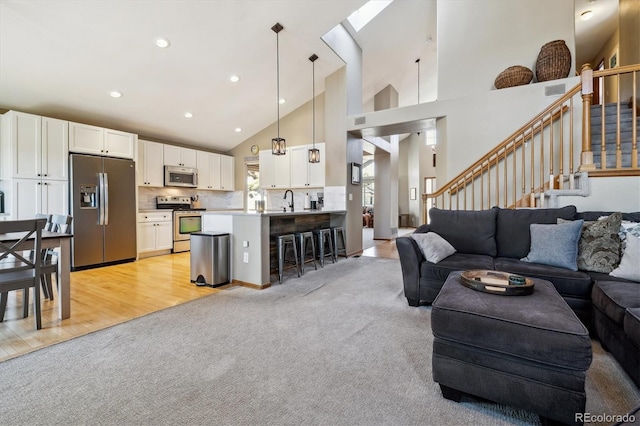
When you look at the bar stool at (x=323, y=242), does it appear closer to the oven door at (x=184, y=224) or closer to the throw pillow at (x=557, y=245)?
the throw pillow at (x=557, y=245)

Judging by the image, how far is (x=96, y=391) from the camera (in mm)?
1578

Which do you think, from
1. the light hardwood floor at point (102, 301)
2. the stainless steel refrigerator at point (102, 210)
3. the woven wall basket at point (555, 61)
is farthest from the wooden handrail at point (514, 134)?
the stainless steel refrigerator at point (102, 210)

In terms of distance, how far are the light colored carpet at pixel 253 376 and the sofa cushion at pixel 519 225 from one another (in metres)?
1.15

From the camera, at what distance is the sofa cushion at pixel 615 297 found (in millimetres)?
1676

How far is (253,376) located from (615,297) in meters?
2.28

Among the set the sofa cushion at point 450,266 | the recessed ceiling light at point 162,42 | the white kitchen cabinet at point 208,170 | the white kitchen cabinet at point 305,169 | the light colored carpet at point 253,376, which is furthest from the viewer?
the white kitchen cabinet at point 208,170

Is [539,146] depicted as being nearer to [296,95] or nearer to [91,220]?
[296,95]

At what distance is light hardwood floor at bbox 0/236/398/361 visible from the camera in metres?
2.26

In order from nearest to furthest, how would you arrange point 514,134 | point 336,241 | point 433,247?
point 433,247 < point 514,134 < point 336,241

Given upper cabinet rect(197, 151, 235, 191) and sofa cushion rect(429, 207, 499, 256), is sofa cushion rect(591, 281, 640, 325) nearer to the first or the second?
sofa cushion rect(429, 207, 499, 256)

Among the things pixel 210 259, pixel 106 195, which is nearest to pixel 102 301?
pixel 210 259

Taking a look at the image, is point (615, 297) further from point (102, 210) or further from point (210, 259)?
point (102, 210)

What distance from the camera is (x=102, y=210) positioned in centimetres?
472

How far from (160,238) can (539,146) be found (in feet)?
22.3
